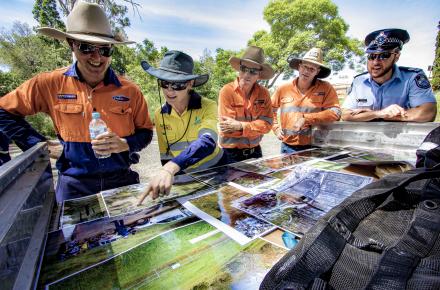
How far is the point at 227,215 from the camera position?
44.8 inches

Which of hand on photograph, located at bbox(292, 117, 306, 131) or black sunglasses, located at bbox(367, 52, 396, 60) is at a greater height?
black sunglasses, located at bbox(367, 52, 396, 60)

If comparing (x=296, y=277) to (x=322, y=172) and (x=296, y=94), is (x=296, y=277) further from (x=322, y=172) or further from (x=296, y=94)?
(x=296, y=94)

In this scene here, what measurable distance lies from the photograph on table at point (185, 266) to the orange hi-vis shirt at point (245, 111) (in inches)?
79.9

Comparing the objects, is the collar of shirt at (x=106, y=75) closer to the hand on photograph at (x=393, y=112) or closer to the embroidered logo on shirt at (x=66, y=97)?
the embroidered logo on shirt at (x=66, y=97)

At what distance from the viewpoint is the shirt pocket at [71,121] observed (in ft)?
6.05

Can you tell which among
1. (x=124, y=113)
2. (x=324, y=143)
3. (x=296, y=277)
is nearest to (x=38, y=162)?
(x=124, y=113)

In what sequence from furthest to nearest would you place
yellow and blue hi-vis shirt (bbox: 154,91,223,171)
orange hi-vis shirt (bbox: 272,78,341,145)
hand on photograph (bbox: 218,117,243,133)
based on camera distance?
1. orange hi-vis shirt (bbox: 272,78,341,145)
2. hand on photograph (bbox: 218,117,243,133)
3. yellow and blue hi-vis shirt (bbox: 154,91,223,171)

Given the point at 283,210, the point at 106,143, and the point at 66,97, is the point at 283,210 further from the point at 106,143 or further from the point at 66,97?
the point at 66,97

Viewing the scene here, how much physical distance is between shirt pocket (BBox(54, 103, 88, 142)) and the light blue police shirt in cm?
270

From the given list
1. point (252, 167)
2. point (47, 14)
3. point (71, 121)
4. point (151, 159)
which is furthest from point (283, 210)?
point (47, 14)

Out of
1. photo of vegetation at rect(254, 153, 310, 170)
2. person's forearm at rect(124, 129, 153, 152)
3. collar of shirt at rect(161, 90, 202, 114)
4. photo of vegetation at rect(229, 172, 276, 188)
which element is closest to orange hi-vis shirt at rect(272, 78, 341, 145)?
photo of vegetation at rect(254, 153, 310, 170)

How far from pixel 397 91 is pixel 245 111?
5.14 feet

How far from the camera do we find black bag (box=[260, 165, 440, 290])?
0.60 metres

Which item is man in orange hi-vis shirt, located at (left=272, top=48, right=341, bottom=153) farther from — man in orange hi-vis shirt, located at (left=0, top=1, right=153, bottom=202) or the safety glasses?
man in orange hi-vis shirt, located at (left=0, top=1, right=153, bottom=202)
